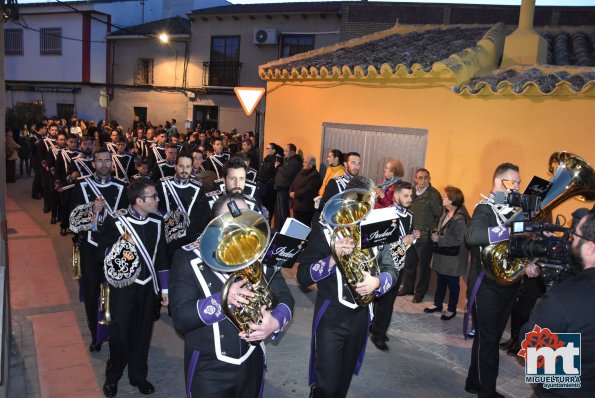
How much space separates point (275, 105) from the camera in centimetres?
1134

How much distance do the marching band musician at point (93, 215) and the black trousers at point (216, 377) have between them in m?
1.97

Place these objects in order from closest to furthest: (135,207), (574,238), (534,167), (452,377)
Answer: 1. (574,238)
2. (135,207)
3. (452,377)
4. (534,167)

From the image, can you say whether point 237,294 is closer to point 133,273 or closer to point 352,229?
point 352,229

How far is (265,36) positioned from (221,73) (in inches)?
135

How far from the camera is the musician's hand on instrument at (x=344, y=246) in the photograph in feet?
11.5

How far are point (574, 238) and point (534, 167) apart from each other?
4.47 metres

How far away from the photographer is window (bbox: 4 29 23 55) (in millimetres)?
31312

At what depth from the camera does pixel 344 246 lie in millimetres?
3510

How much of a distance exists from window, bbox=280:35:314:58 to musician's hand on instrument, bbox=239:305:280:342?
20.6 meters

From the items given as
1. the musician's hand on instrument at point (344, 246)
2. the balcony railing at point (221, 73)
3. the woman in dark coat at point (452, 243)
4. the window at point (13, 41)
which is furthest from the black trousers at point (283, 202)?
the window at point (13, 41)

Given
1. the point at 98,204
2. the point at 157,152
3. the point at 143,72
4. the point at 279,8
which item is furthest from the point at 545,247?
the point at 143,72

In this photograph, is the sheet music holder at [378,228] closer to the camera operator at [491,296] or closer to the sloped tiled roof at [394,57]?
the camera operator at [491,296]

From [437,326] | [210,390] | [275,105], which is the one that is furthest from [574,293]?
[275,105]

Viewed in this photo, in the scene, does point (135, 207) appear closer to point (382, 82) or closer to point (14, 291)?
point (14, 291)
